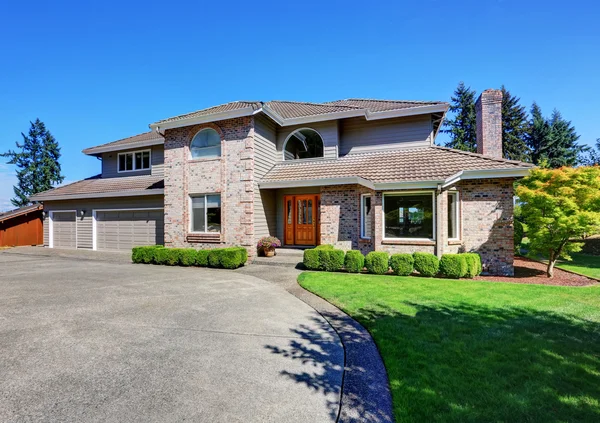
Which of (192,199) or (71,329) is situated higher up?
(192,199)

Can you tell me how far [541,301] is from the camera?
251 inches

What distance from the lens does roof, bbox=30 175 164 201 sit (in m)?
15.1

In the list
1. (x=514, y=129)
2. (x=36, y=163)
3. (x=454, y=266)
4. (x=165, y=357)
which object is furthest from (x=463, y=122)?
(x=36, y=163)

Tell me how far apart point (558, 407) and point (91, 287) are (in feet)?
31.0

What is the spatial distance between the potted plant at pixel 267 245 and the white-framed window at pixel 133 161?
9.71m

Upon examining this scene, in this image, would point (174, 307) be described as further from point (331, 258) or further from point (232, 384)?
point (331, 258)

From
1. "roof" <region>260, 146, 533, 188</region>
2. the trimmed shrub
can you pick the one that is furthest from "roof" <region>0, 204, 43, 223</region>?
the trimmed shrub

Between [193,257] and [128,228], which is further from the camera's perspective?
[128,228]

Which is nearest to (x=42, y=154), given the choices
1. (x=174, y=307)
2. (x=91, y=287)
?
(x=91, y=287)

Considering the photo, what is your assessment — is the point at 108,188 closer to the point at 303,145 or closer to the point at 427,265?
the point at 303,145

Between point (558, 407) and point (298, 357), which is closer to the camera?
point (558, 407)

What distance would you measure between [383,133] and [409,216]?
4442mm

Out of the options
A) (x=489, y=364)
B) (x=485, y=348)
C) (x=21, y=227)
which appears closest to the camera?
(x=489, y=364)

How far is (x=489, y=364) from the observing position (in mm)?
3619
